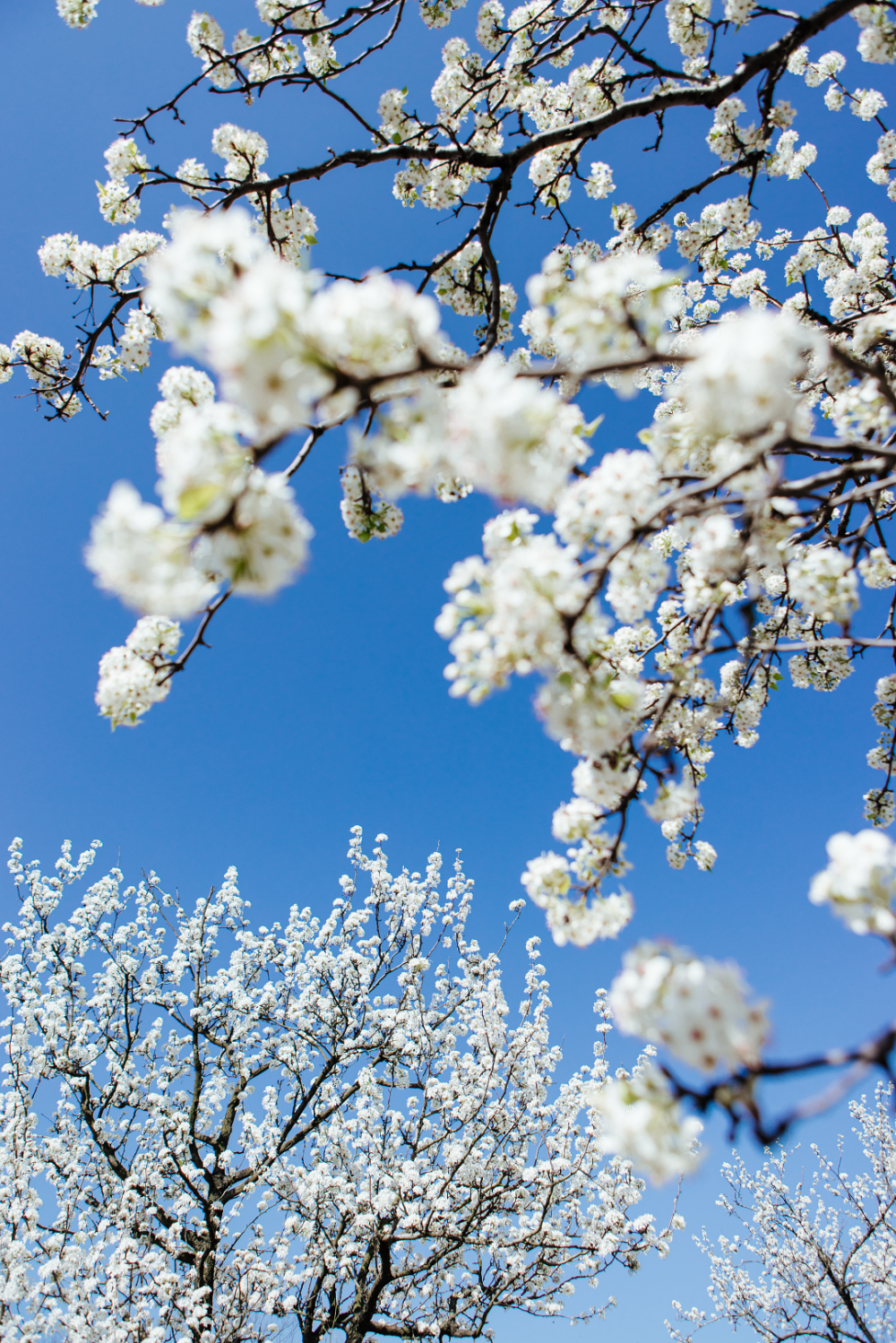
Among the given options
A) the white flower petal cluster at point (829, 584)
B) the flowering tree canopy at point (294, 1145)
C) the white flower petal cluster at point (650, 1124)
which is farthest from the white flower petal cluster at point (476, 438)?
the flowering tree canopy at point (294, 1145)

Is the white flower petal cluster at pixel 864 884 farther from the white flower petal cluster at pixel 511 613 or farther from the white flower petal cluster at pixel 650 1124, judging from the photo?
the white flower petal cluster at pixel 511 613

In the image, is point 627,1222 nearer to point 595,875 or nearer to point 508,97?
point 595,875

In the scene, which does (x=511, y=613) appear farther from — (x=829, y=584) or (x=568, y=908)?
(x=829, y=584)

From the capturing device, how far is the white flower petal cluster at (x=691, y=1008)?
1.52 metres

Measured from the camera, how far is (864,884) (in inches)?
67.6

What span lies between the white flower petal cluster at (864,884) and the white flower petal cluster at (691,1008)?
421mm

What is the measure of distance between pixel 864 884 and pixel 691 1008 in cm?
61

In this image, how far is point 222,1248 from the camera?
8883 millimetres

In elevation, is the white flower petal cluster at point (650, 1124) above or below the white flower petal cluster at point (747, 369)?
below

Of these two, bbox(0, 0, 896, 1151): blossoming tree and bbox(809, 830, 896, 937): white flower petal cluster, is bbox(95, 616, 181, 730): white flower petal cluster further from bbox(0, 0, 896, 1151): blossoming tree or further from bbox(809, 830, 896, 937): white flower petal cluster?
bbox(809, 830, 896, 937): white flower petal cluster

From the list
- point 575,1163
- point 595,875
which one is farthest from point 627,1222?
point 595,875

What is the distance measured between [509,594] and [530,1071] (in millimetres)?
11999

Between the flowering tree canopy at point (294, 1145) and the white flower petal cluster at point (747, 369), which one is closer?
the white flower petal cluster at point (747, 369)

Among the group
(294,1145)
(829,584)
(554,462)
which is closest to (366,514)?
(554,462)
